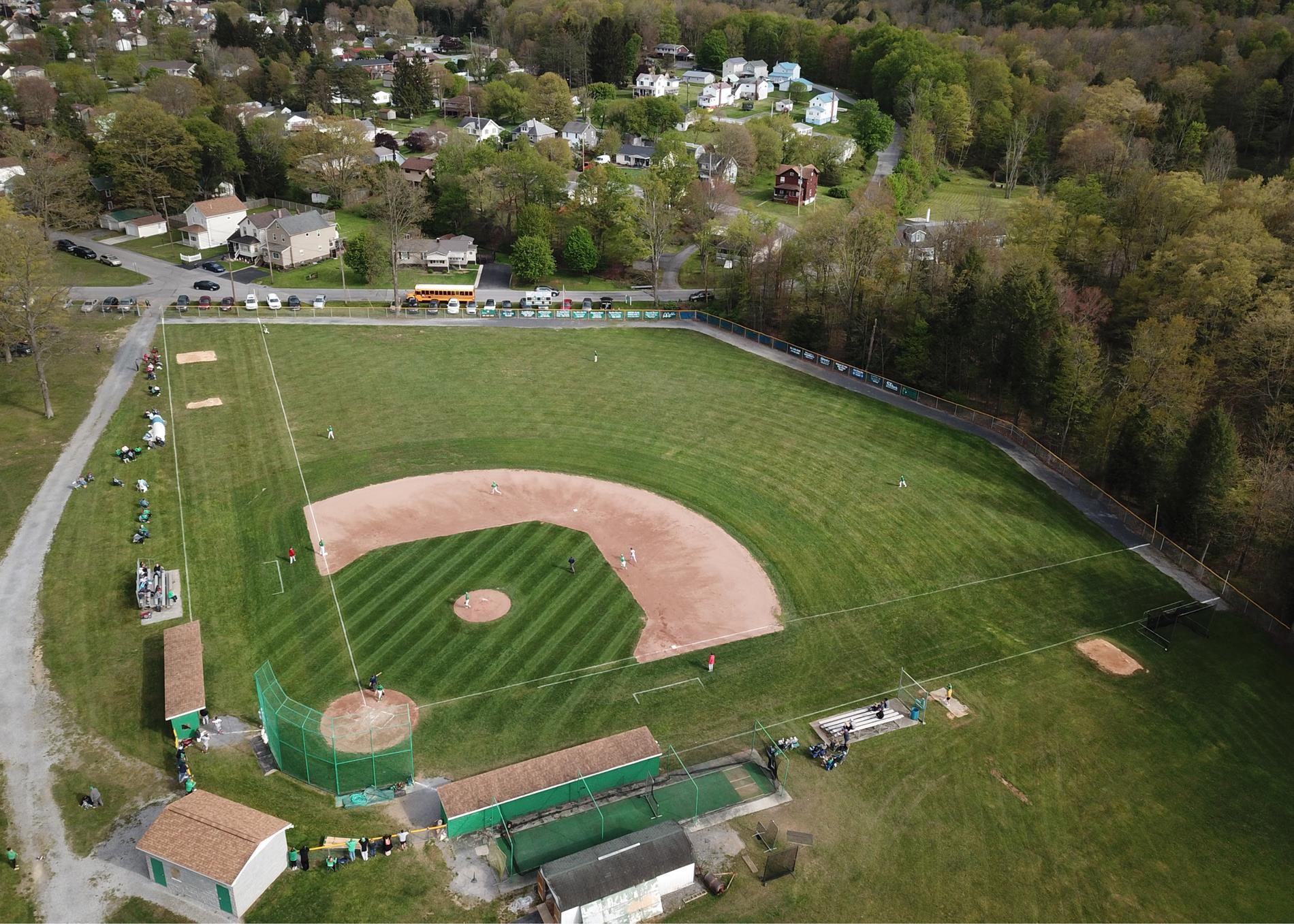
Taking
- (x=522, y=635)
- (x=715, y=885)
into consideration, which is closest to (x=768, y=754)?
(x=715, y=885)

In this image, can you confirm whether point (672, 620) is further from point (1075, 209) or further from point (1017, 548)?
point (1075, 209)

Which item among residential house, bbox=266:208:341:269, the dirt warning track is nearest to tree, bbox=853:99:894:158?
residential house, bbox=266:208:341:269

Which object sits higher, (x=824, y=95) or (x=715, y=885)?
(x=824, y=95)

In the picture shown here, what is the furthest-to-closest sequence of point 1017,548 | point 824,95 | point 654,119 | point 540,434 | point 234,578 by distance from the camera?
point 824,95 → point 654,119 → point 540,434 → point 1017,548 → point 234,578

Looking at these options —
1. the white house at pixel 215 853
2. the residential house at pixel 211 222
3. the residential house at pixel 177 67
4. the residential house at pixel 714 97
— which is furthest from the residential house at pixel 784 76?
the white house at pixel 215 853

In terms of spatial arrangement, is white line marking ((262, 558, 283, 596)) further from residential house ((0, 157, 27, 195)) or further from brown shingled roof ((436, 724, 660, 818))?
residential house ((0, 157, 27, 195))

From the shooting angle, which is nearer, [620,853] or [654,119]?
[620,853]

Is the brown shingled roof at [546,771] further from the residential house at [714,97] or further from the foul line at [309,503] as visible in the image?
the residential house at [714,97]

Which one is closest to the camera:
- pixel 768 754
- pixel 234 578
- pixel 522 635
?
pixel 768 754
